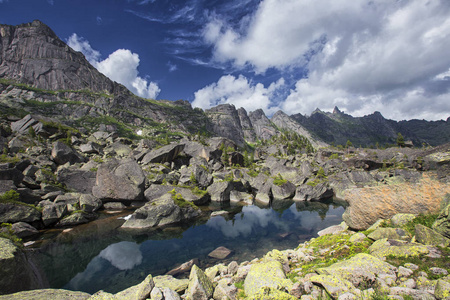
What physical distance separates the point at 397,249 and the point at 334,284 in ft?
13.9

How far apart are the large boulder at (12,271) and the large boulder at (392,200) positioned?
23716mm

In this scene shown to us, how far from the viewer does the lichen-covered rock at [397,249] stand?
8.09 meters

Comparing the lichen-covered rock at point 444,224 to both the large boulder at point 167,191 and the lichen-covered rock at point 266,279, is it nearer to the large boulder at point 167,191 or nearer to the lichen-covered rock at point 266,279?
the lichen-covered rock at point 266,279

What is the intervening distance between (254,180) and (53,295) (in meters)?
59.4

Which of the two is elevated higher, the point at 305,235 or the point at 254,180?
the point at 254,180

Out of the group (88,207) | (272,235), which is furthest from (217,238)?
(88,207)

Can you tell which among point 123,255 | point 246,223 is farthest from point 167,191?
point 123,255

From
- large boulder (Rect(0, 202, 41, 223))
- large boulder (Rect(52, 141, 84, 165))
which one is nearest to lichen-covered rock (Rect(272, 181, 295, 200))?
large boulder (Rect(0, 202, 41, 223))

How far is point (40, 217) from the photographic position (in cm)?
2808

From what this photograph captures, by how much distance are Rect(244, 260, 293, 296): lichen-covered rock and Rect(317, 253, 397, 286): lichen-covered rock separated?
1720 millimetres

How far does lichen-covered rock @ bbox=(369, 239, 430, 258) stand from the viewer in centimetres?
809

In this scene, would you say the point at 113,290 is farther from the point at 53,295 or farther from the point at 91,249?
the point at 91,249

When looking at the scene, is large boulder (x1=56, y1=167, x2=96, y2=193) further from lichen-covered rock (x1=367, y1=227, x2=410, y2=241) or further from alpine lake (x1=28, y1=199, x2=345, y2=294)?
lichen-covered rock (x1=367, y1=227, x2=410, y2=241)

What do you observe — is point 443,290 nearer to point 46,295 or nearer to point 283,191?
point 46,295
